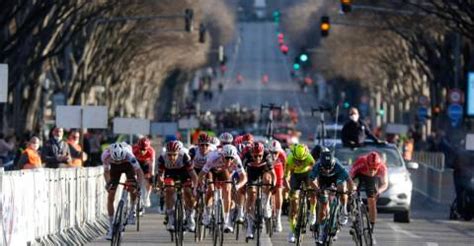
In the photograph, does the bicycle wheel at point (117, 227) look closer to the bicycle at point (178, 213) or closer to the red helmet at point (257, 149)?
the bicycle at point (178, 213)

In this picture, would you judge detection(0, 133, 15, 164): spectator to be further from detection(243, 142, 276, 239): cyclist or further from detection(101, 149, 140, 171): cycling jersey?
detection(101, 149, 140, 171): cycling jersey

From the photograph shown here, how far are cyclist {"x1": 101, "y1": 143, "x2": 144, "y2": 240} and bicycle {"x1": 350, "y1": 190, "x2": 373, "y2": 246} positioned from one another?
3.07 m

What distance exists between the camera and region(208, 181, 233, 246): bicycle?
2836 centimetres

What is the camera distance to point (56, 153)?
38406 mm

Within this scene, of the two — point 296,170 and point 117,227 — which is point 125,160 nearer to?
point 117,227

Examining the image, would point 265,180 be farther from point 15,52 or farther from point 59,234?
point 15,52

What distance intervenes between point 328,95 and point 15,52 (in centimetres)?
11171

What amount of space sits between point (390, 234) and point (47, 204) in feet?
29.3

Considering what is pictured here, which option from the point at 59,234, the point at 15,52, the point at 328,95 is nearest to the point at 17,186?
the point at 59,234

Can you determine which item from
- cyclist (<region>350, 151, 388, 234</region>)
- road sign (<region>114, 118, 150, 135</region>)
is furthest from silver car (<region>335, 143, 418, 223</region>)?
road sign (<region>114, 118, 150, 135</region>)

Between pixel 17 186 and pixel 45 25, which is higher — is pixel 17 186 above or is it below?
below

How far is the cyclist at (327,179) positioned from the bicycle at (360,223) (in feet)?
0.75

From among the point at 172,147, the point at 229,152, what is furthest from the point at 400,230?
the point at 172,147

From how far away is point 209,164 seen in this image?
28.4 metres
